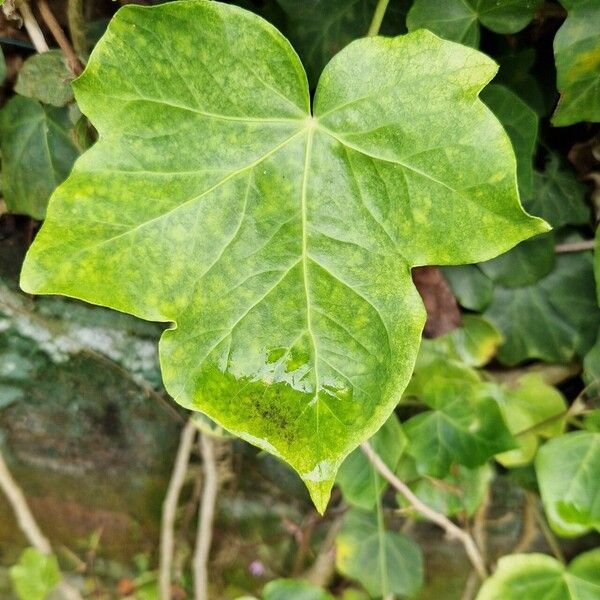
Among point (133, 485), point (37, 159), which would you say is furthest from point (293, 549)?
point (37, 159)

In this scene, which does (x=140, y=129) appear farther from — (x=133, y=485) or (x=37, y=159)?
(x=133, y=485)

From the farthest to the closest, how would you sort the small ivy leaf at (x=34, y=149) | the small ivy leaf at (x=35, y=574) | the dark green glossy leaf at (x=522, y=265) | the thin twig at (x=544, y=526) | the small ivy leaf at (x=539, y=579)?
1. the small ivy leaf at (x=35, y=574)
2. the thin twig at (x=544, y=526)
3. the small ivy leaf at (x=539, y=579)
4. the dark green glossy leaf at (x=522, y=265)
5. the small ivy leaf at (x=34, y=149)

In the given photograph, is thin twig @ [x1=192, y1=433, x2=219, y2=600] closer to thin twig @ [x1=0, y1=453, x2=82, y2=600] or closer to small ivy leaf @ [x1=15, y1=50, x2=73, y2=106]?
thin twig @ [x1=0, y1=453, x2=82, y2=600]

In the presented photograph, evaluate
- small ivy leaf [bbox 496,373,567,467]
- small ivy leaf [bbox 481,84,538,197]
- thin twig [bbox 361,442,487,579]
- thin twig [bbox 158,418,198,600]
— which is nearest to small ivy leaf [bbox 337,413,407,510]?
thin twig [bbox 361,442,487,579]

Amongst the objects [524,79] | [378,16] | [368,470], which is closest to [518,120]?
[524,79]

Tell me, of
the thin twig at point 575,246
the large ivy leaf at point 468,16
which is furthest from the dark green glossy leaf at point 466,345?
the large ivy leaf at point 468,16

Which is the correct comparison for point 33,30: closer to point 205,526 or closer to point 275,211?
point 275,211

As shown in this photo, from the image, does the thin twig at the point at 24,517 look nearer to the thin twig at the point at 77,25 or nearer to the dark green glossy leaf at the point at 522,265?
the thin twig at the point at 77,25
